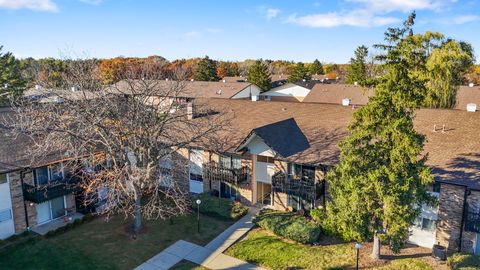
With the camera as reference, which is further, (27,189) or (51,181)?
(51,181)

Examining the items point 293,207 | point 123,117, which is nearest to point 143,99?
point 123,117

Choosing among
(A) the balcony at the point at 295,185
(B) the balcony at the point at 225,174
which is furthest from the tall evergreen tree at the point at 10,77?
(A) the balcony at the point at 295,185

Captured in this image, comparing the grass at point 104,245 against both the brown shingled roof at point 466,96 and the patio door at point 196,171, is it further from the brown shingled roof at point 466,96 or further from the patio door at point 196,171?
the brown shingled roof at point 466,96

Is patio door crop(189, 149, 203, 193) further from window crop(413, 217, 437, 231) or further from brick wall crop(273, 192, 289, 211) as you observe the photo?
window crop(413, 217, 437, 231)

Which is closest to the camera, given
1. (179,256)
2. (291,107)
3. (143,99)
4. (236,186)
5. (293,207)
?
(179,256)

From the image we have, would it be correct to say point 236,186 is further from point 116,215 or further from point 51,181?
point 51,181

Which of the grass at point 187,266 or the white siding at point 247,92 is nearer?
the grass at point 187,266

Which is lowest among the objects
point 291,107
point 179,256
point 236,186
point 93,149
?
point 179,256

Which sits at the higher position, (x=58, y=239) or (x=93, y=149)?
(x=93, y=149)
